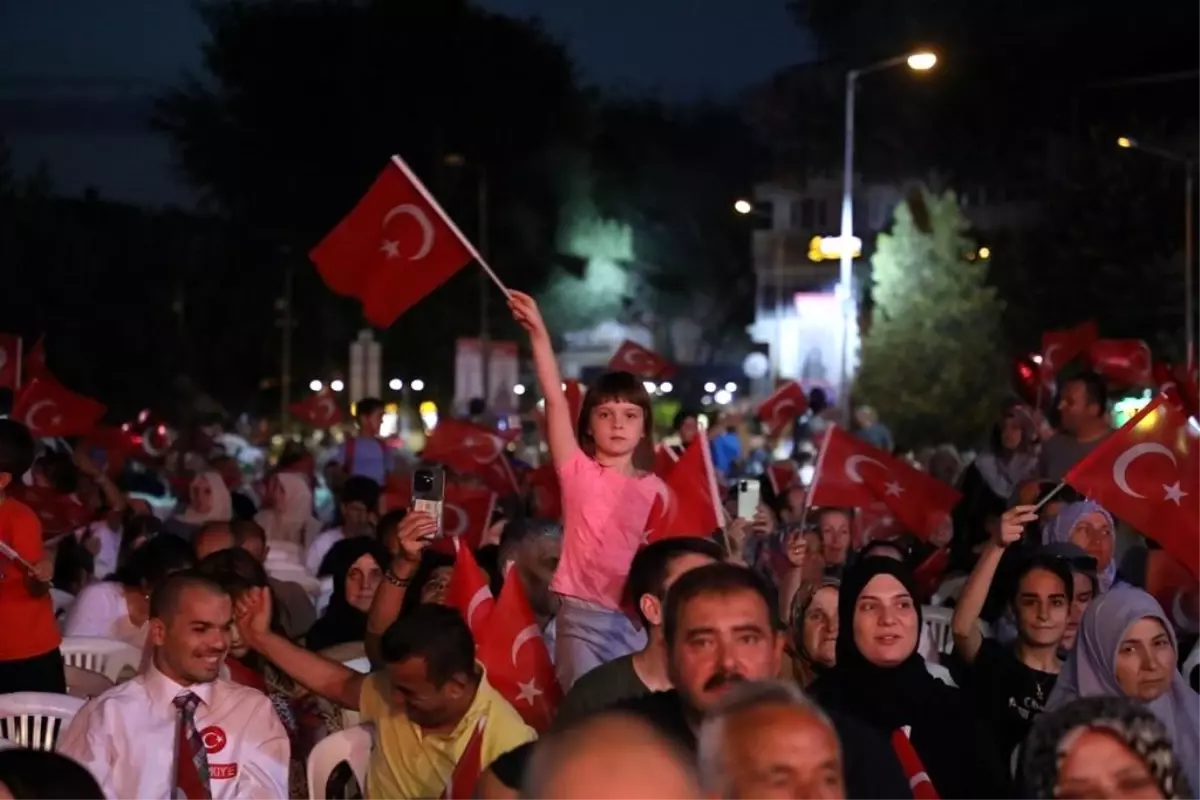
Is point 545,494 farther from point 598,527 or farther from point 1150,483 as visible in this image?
point 598,527

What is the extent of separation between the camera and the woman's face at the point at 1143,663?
5902 mm

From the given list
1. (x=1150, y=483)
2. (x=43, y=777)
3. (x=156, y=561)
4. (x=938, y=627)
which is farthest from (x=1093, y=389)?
(x=43, y=777)

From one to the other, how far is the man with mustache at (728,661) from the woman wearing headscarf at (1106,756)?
41 cm

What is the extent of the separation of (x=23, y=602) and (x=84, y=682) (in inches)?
23.2

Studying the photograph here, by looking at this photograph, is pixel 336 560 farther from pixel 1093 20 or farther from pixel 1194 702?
pixel 1093 20

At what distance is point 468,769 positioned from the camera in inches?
218

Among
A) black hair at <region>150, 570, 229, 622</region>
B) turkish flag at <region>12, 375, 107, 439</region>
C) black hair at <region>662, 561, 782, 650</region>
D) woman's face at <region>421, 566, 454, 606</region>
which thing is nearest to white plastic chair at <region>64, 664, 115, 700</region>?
woman's face at <region>421, 566, 454, 606</region>

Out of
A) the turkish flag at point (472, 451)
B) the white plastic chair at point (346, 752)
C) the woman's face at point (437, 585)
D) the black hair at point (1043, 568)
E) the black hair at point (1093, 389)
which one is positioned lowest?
the white plastic chair at point (346, 752)

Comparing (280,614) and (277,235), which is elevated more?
(277,235)

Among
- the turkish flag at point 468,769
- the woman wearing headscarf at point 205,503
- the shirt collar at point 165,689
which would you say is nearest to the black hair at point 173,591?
the shirt collar at point 165,689

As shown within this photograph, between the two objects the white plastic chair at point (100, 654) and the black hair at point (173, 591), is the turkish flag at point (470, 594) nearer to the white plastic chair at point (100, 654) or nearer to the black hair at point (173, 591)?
the black hair at point (173, 591)

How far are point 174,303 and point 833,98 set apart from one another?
2451 centimetres

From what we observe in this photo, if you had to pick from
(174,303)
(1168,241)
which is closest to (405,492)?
(1168,241)

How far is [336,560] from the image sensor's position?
9.40 metres
